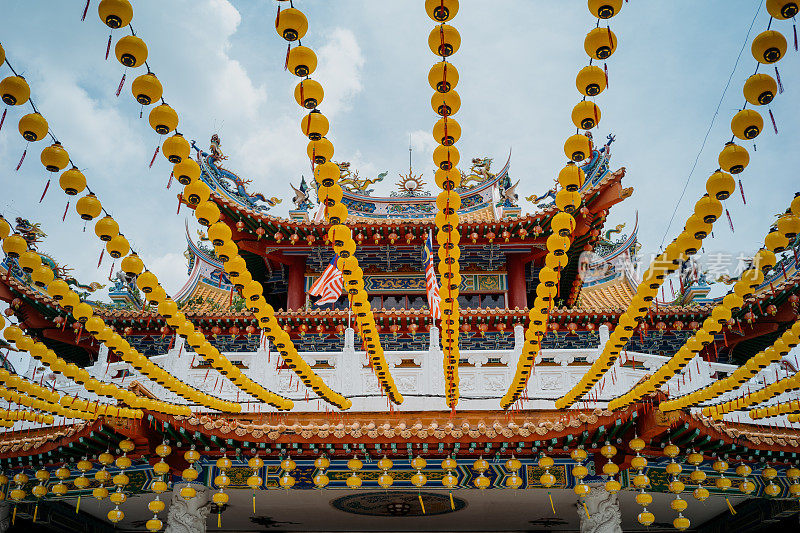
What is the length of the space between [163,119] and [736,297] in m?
4.97

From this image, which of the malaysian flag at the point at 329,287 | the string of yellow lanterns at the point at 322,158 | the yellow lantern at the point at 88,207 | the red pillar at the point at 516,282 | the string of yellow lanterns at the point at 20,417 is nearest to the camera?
the string of yellow lanterns at the point at 322,158

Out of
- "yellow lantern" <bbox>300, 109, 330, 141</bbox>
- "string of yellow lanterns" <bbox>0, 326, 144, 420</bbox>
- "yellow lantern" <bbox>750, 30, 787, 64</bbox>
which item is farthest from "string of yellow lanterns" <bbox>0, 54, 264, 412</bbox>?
"yellow lantern" <bbox>750, 30, 787, 64</bbox>

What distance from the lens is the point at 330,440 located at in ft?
22.1

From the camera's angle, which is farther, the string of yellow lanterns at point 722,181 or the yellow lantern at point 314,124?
the yellow lantern at point 314,124

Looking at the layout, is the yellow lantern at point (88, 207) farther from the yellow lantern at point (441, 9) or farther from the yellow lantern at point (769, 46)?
the yellow lantern at point (769, 46)

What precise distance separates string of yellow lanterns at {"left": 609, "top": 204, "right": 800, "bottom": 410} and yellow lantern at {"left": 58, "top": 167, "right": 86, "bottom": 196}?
5.16 m

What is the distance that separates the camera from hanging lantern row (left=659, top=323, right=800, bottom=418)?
19.9ft

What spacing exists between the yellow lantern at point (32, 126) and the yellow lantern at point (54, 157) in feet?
0.70

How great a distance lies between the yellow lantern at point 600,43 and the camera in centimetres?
330

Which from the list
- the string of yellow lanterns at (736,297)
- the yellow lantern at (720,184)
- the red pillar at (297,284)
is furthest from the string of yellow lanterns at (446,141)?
the red pillar at (297,284)

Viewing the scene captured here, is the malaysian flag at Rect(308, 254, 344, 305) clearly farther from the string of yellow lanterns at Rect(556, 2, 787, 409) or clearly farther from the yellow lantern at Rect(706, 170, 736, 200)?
the yellow lantern at Rect(706, 170, 736, 200)

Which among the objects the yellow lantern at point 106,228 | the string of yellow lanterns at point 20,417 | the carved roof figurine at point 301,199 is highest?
the carved roof figurine at point 301,199

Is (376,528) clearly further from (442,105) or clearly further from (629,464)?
(442,105)

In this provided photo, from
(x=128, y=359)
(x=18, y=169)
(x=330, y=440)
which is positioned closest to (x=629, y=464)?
(x=330, y=440)
